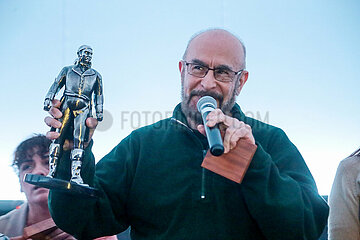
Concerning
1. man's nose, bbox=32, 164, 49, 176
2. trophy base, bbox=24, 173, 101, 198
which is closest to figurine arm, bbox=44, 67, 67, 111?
trophy base, bbox=24, 173, 101, 198

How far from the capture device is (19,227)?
114 inches

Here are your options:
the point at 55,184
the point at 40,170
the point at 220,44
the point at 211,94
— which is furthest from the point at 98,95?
the point at 40,170

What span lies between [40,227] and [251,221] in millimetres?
1649

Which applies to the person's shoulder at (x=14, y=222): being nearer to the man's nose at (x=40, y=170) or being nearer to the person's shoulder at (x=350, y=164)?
the man's nose at (x=40, y=170)

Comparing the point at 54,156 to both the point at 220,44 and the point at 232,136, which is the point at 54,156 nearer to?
the point at 232,136

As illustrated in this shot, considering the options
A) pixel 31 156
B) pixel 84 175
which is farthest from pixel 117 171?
pixel 31 156

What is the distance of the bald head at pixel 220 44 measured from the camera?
2229mm

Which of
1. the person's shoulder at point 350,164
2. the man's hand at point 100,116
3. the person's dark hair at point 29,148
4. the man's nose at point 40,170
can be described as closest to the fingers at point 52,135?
the man's hand at point 100,116

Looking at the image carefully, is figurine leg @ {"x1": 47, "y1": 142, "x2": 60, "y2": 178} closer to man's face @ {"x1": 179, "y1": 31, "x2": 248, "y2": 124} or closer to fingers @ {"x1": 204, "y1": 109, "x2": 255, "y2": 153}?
fingers @ {"x1": 204, "y1": 109, "x2": 255, "y2": 153}

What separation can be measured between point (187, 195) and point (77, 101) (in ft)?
2.47

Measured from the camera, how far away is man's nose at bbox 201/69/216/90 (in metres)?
2.07

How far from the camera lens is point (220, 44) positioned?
88.0 inches

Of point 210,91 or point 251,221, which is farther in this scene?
point 210,91

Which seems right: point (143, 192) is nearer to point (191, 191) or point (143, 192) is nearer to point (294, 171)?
point (191, 191)
